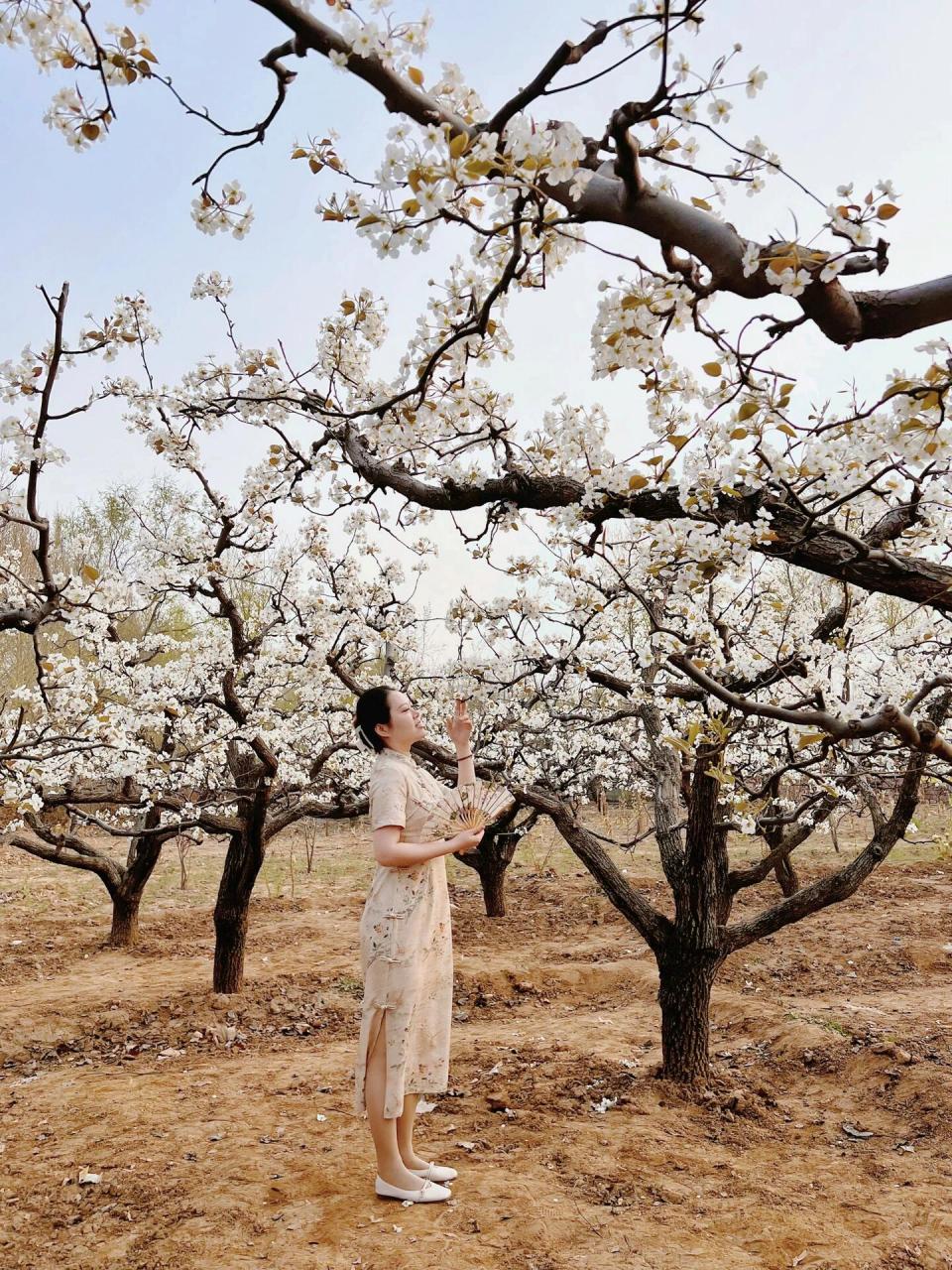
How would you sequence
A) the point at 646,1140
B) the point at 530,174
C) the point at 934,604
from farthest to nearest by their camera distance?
the point at 646,1140
the point at 934,604
the point at 530,174

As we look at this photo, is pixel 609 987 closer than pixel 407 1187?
No

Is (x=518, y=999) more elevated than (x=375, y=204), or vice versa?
(x=375, y=204)

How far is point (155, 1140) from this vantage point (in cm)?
416

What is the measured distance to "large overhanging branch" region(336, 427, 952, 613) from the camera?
276cm

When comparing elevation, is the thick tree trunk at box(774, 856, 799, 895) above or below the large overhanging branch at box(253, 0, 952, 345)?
below

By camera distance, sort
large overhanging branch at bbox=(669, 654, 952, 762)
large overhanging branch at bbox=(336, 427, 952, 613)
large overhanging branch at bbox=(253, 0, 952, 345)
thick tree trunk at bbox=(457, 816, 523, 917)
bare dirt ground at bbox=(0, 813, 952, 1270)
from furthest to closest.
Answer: thick tree trunk at bbox=(457, 816, 523, 917) → bare dirt ground at bbox=(0, 813, 952, 1270) → large overhanging branch at bbox=(336, 427, 952, 613) → large overhanging branch at bbox=(669, 654, 952, 762) → large overhanging branch at bbox=(253, 0, 952, 345)

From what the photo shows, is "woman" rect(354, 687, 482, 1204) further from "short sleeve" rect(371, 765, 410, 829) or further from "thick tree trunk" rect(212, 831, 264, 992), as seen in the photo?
"thick tree trunk" rect(212, 831, 264, 992)

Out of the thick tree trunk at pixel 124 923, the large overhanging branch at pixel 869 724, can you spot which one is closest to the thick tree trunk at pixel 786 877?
the thick tree trunk at pixel 124 923

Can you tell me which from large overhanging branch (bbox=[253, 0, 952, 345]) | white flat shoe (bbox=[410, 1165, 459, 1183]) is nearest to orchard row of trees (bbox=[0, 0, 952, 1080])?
large overhanging branch (bbox=[253, 0, 952, 345])

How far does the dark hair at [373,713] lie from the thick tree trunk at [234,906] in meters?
3.99

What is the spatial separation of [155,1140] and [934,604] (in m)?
4.15

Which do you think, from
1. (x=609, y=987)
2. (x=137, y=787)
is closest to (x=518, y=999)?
(x=609, y=987)

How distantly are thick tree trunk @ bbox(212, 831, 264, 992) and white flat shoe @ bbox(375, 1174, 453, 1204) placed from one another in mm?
3862

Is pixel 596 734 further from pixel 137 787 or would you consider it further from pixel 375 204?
pixel 375 204
